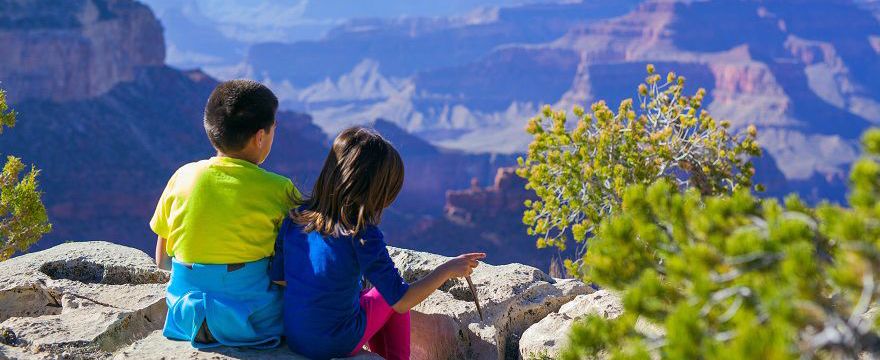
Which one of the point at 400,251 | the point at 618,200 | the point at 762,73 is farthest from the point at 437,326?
the point at 762,73

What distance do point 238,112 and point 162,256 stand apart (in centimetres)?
113

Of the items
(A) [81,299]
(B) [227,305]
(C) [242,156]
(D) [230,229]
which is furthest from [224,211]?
(A) [81,299]

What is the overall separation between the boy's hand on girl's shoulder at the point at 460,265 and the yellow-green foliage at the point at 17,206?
353 cm

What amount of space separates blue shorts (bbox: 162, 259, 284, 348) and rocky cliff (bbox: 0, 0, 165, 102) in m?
54.7

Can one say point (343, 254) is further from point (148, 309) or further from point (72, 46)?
point (72, 46)

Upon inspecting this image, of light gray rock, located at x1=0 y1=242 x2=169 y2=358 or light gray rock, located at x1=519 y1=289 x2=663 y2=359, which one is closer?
light gray rock, located at x1=0 y1=242 x2=169 y2=358

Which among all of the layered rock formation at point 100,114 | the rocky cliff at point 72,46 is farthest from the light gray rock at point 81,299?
the rocky cliff at point 72,46

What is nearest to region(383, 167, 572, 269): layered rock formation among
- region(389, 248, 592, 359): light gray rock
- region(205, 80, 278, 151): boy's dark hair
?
region(389, 248, 592, 359): light gray rock

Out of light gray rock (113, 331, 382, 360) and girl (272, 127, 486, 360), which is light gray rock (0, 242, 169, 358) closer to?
light gray rock (113, 331, 382, 360)

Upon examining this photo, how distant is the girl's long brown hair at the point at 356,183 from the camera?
3.35 meters

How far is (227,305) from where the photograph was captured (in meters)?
3.48

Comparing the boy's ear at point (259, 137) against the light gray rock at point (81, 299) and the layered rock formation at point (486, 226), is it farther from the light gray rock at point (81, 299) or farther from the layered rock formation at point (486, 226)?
the layered rock formation at point (486, 226)

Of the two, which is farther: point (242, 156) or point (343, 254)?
point (242, 156)

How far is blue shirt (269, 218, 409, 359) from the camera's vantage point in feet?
11.1
